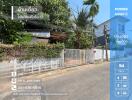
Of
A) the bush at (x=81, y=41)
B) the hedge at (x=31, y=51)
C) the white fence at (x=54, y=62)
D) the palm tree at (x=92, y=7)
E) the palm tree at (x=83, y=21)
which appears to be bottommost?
the white fence at (x=54, y=62)

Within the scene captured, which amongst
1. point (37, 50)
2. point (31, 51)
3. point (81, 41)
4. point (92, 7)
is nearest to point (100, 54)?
point (92, 7)

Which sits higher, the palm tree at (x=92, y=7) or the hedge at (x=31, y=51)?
the palm tree at (x=92, y=7)

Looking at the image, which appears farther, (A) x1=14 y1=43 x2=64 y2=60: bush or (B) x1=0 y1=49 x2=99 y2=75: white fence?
(A) x1=14 y1=43 x2=64 y2=60: bush

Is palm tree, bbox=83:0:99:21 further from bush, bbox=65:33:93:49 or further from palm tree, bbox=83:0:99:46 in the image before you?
bush, bbox=65:33:93:49

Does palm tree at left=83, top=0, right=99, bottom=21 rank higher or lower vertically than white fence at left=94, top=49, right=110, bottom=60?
higher

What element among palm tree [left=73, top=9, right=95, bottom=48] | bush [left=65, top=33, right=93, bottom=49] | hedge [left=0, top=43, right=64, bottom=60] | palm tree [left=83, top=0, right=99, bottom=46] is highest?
palm tree [left=83, top=0, right=99, bottom=46]

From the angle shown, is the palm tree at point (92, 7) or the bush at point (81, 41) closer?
the bush at point (81, 41)

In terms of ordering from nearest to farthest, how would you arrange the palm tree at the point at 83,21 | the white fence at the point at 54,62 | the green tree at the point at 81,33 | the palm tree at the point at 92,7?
the white fence at the point at 54,62, the green tree at the point at 81,33, the palm tree at the point at 83,21, the palm tree at the point at 92,7

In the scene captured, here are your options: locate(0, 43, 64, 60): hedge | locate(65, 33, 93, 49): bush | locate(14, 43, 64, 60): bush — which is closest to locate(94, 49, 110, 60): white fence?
locate(65, 33, 93, 49): bush

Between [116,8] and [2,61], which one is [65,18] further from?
[116,8]

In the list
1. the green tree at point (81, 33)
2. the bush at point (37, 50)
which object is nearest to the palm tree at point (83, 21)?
the green tree at point (81, 33)

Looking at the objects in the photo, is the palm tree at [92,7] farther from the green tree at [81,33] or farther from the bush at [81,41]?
the bush at [81,41]

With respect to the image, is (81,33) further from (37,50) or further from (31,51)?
(31,51)

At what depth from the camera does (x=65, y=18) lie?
1523 inches
